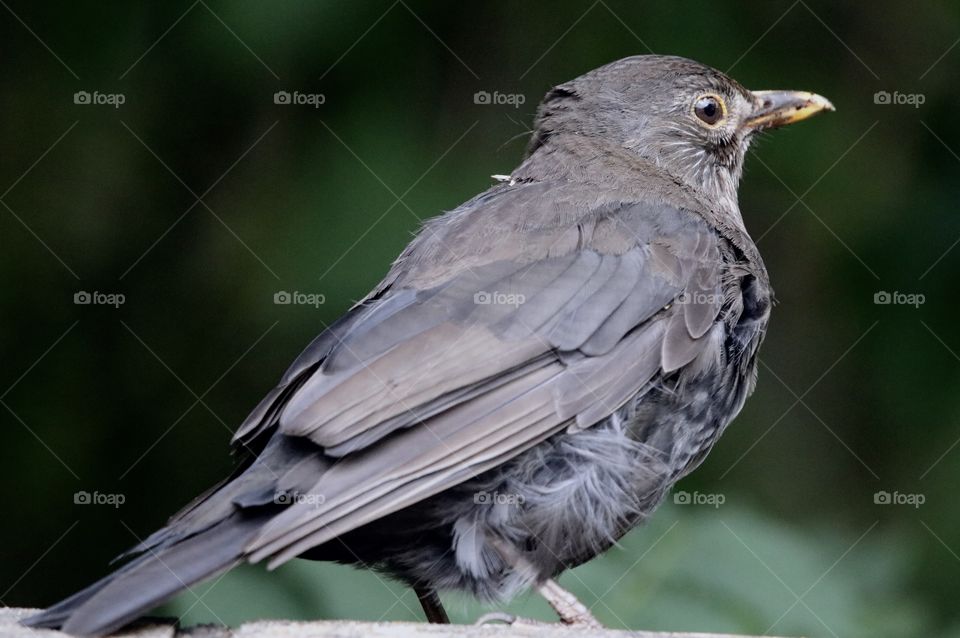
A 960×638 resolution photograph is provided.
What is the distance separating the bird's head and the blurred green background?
30 cm

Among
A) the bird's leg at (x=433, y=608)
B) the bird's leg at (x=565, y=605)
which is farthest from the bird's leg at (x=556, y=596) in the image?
the bird's leg at (x=433, y=608)

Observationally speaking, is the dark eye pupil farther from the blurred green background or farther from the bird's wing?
the bird's wing

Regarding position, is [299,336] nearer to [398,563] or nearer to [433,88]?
[433,88]

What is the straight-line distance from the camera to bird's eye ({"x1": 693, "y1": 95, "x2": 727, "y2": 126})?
5.41 m

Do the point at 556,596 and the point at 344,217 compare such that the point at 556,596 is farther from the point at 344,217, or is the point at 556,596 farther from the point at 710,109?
the point at 710,109

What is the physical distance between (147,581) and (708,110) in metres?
3.30

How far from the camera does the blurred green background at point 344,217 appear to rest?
18.4 ft

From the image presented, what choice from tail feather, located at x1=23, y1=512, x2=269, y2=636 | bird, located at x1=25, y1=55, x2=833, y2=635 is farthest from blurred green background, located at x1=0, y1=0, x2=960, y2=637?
tail feather, located at x1=23, y1=512, x2=269, y2=636

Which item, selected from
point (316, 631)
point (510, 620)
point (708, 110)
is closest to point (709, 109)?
point (708, 110)

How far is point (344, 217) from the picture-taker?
5.61 m

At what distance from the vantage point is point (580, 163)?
5188 mm

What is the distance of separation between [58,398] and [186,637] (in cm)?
303

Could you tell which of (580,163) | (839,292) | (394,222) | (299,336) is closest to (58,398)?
(299,336)

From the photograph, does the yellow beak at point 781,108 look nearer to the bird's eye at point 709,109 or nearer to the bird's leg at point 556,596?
the bird's eye at point 709,109
